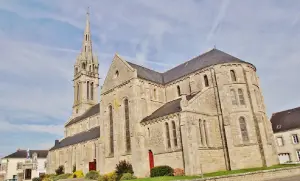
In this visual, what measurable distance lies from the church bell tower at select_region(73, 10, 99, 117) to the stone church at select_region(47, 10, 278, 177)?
1051 inches

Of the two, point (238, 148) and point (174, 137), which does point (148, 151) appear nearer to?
point (174, 137)

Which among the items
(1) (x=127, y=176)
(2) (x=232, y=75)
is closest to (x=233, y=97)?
(2) (x=232, y=75)

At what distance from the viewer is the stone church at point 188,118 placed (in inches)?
994

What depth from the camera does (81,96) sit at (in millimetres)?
62281

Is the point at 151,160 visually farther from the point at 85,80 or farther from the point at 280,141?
the point at 85,80

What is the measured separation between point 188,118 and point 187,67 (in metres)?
12.5

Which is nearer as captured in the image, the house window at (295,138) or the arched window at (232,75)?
the arched window at (232,75)

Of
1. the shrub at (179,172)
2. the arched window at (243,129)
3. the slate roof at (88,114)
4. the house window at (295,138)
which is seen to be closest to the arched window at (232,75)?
the arched window at (243,129)

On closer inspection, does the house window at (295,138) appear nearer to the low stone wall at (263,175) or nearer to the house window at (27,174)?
the low stone wall at (263,175)

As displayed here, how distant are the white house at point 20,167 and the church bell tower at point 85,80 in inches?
604

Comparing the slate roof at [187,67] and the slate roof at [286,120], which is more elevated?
the slate roof at [187,67]

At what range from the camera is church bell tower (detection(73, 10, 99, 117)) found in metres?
62.2

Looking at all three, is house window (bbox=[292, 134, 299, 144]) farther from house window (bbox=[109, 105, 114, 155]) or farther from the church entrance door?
house window (bbox=[109, 105, 114, 155])

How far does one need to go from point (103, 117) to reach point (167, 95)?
10.6 metres
